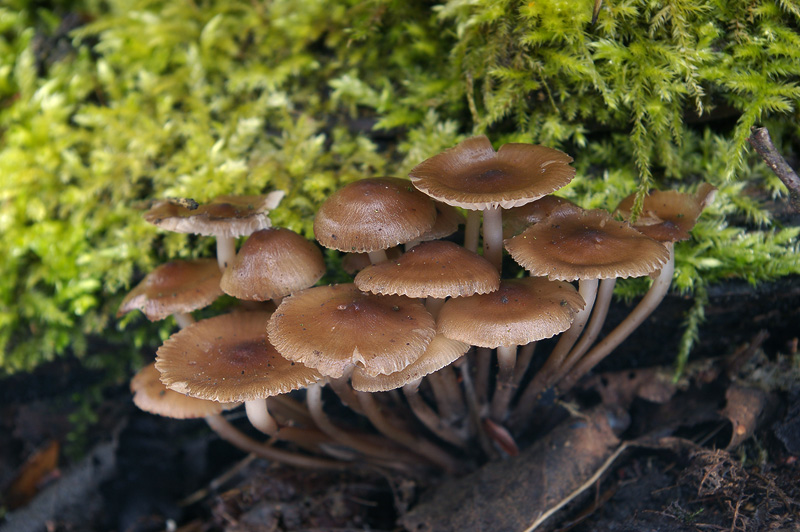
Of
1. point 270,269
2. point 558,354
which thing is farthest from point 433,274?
point 558,354

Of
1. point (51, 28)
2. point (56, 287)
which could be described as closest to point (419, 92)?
point (56, 287)

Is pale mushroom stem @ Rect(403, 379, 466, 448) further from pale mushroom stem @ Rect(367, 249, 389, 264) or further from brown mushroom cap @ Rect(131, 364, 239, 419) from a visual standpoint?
brown mushroom cap @ Rect(131, 364, 239, 419)

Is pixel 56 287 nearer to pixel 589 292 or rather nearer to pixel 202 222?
pixel 202 222

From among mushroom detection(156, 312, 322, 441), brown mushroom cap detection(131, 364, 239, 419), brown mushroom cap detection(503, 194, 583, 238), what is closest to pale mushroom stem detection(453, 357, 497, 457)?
brown mushroom cap detection(503, 194, 583, 238)

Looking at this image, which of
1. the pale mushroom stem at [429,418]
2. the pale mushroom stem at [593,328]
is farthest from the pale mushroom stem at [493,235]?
the pale mushroom stem at [429,418]

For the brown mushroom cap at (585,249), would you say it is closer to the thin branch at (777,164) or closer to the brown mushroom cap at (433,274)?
the brown mushroom cap at (433,274)

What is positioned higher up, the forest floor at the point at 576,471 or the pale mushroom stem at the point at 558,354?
the pale mushroom stem at the point at 558,354
